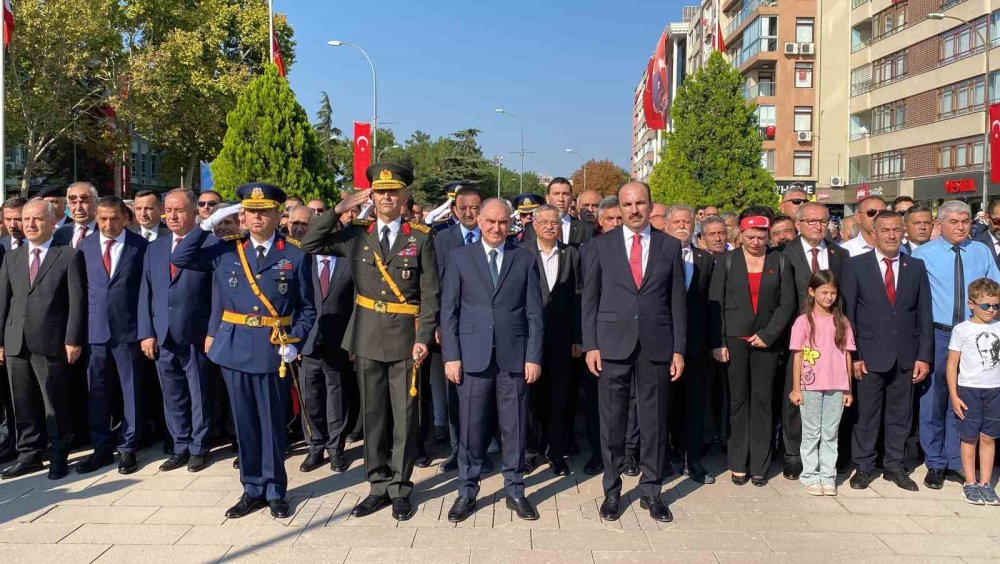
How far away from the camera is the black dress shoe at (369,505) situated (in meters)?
5.17

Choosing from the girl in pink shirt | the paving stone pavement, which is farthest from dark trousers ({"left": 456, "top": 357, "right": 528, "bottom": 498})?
the girl in pink shirt

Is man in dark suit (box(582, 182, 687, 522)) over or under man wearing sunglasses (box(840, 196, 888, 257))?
under

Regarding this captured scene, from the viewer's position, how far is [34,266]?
6.13 meters

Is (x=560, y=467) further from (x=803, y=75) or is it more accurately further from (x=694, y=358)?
(x=803, y=75)

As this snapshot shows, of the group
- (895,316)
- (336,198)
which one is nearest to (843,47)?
(336,198)

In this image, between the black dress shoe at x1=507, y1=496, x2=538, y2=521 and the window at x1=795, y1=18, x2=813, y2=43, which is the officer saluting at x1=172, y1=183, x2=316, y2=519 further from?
the window at x1=795, y1=18, x2=813, y2=43

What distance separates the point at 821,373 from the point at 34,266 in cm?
611

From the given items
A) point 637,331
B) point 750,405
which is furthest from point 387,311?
point 750,405

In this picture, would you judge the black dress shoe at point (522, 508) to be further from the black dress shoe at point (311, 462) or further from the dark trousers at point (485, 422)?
the black dress shoe at point (311, 462)

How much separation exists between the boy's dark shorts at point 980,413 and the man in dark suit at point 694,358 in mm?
1832

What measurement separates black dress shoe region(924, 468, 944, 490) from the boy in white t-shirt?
20 cm

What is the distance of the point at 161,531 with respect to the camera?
4.86 m

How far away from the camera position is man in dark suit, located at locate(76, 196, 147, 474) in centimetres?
628

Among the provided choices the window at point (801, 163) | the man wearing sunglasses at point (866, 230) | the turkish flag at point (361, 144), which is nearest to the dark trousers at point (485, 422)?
the man wearing sunglasses at point (866, 230)
